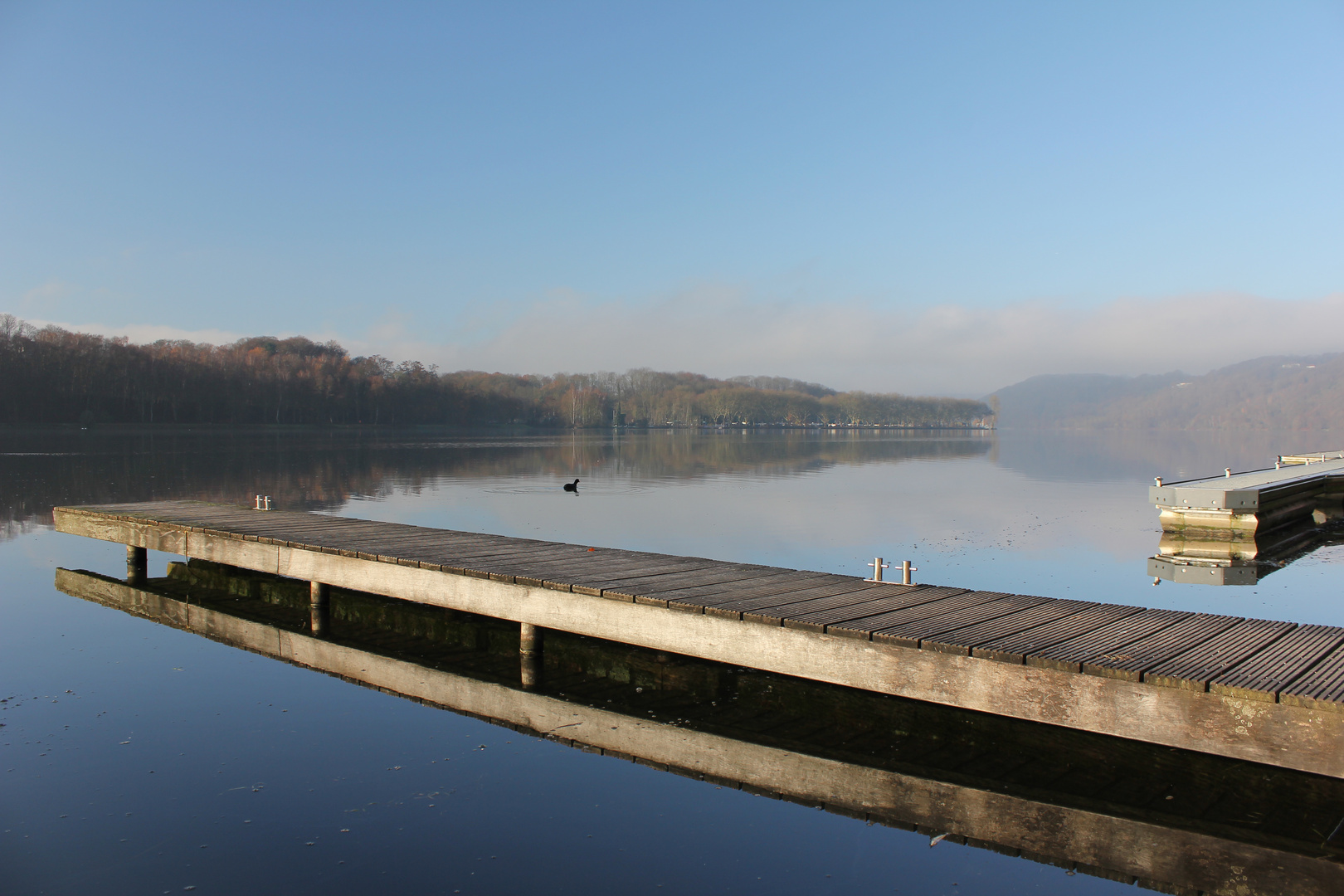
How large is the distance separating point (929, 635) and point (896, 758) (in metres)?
1.01

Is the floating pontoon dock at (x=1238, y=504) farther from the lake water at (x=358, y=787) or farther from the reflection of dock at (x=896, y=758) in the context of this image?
the reflection of dock at (x=896, y=758)

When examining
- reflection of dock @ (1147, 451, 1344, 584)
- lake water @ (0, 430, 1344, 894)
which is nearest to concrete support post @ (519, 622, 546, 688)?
lake water @ (0, 430, 1344, 894)

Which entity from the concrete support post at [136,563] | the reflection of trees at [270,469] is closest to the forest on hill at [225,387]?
the reflection of trees at [270,469]

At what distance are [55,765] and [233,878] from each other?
249cm

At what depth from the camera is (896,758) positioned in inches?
243

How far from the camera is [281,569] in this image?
34.3ft

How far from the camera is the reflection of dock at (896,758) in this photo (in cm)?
482

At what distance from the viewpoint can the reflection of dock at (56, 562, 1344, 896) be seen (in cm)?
482

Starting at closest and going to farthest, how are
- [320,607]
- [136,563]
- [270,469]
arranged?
1. [320,607]
2. [136,563]
3. [270,469]

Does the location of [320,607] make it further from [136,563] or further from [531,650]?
[136,563]

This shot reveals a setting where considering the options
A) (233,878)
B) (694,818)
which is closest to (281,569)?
(233,878)

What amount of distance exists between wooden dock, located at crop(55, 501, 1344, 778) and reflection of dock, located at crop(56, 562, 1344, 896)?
0.55 metres

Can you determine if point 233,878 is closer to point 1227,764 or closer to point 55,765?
point 55,765

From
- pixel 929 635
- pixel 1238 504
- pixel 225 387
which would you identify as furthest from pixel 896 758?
pixel 225 387
